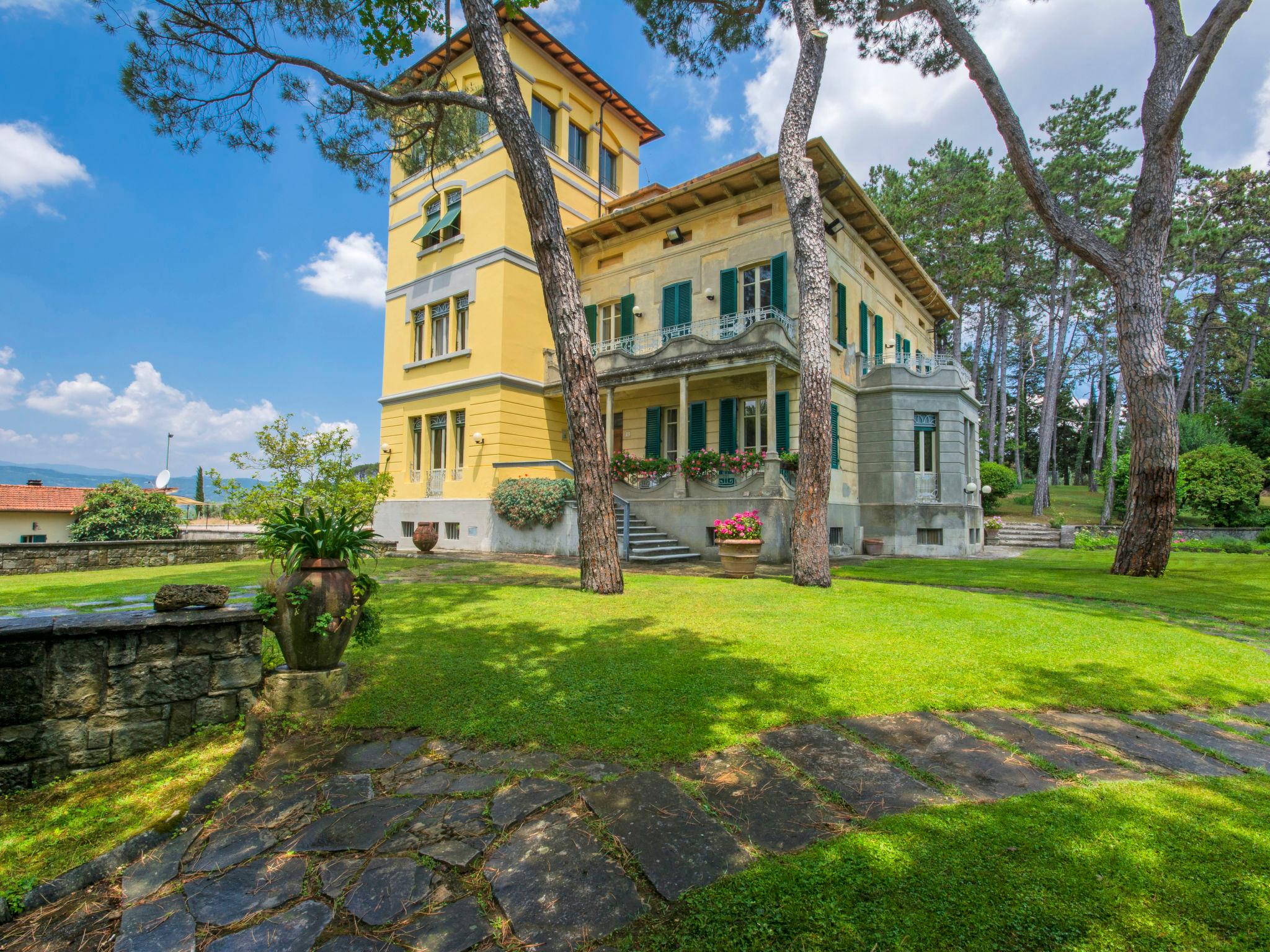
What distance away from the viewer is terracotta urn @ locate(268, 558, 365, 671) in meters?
3.38

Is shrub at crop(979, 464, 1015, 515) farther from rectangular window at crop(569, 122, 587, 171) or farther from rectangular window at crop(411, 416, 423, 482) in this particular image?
rectangular window at crop(411, 416, 423, 482)

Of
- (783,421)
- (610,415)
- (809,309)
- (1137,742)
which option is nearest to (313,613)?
(1137,742)

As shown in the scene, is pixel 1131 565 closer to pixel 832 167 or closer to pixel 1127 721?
pixel 1127 721

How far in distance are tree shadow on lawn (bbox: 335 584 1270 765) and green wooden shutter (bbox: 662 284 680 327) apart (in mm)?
12596

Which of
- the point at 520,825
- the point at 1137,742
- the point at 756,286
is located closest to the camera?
the point at 520,825

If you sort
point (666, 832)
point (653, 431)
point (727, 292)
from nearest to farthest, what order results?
point (666, 832) < point (727, 292) < point (653, 431)

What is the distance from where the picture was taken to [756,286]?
15.1 m

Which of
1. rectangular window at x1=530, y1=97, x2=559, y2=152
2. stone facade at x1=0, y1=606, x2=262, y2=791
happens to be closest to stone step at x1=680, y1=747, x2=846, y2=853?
stone facade at x1=0, y1=606, x2=262, y2=791

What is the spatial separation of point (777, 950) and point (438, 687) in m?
2.64

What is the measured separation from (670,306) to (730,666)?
45.0 ft

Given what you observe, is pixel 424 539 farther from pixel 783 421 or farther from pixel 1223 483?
pixel 1223 483

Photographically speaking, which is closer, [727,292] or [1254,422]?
[727,292]

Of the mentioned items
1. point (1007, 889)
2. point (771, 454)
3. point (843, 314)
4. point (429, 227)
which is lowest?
point (1007, 889)

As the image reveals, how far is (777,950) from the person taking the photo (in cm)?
151
